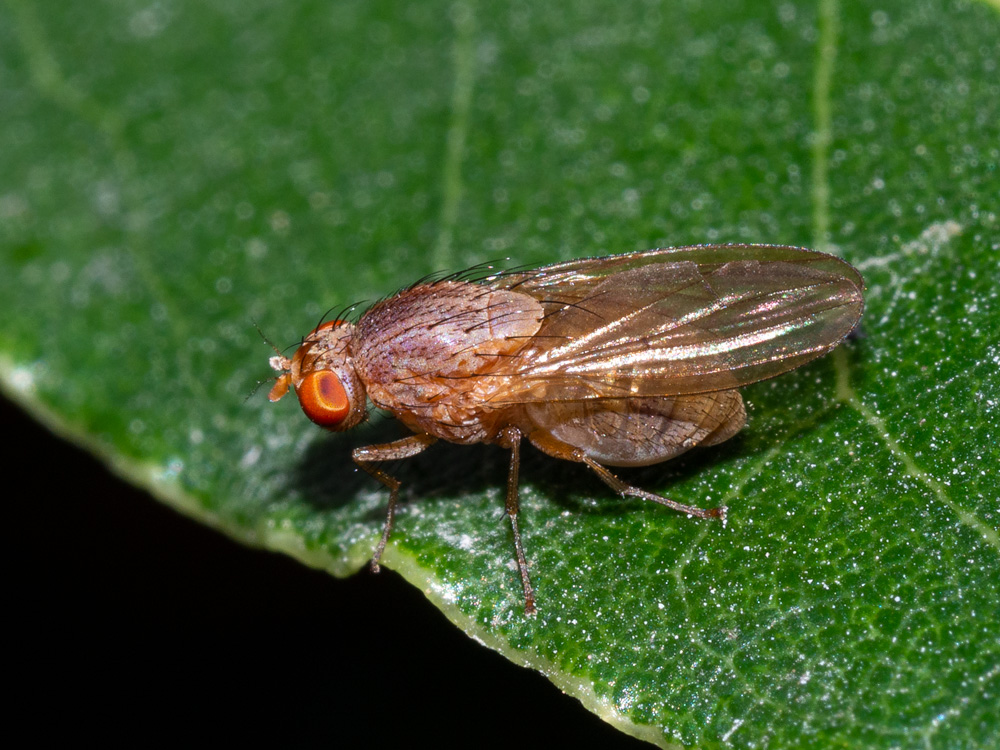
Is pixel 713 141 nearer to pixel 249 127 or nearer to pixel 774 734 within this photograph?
pixel 249 127

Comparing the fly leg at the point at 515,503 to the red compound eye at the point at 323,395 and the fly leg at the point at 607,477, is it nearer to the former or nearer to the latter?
the fly leg at the point at 607,477

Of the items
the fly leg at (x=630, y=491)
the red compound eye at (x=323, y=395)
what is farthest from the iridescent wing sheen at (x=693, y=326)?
the red compound eye at (x=323, y=395)

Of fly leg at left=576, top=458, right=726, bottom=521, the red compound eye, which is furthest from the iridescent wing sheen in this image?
the red compound eye

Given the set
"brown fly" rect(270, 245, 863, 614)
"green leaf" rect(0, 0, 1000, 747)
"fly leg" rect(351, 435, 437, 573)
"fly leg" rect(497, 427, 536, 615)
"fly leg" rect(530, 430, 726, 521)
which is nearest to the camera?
"green leaf" rect(0, 0, 1000, 747)

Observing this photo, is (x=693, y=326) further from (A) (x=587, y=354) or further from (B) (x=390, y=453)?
(B) (x=390, y=453)

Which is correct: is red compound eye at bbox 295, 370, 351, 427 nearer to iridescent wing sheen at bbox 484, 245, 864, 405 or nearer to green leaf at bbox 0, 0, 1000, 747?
green leaf at bbox 0, 0, 1000, 747

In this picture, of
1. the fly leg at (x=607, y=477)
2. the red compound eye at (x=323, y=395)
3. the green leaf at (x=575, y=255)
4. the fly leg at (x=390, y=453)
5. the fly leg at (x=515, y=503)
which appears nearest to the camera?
the green leaf at (x=575, y=255)

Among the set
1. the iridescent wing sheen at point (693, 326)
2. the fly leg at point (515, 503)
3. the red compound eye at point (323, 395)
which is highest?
the iridescent wing sheen at point (693, 326)
